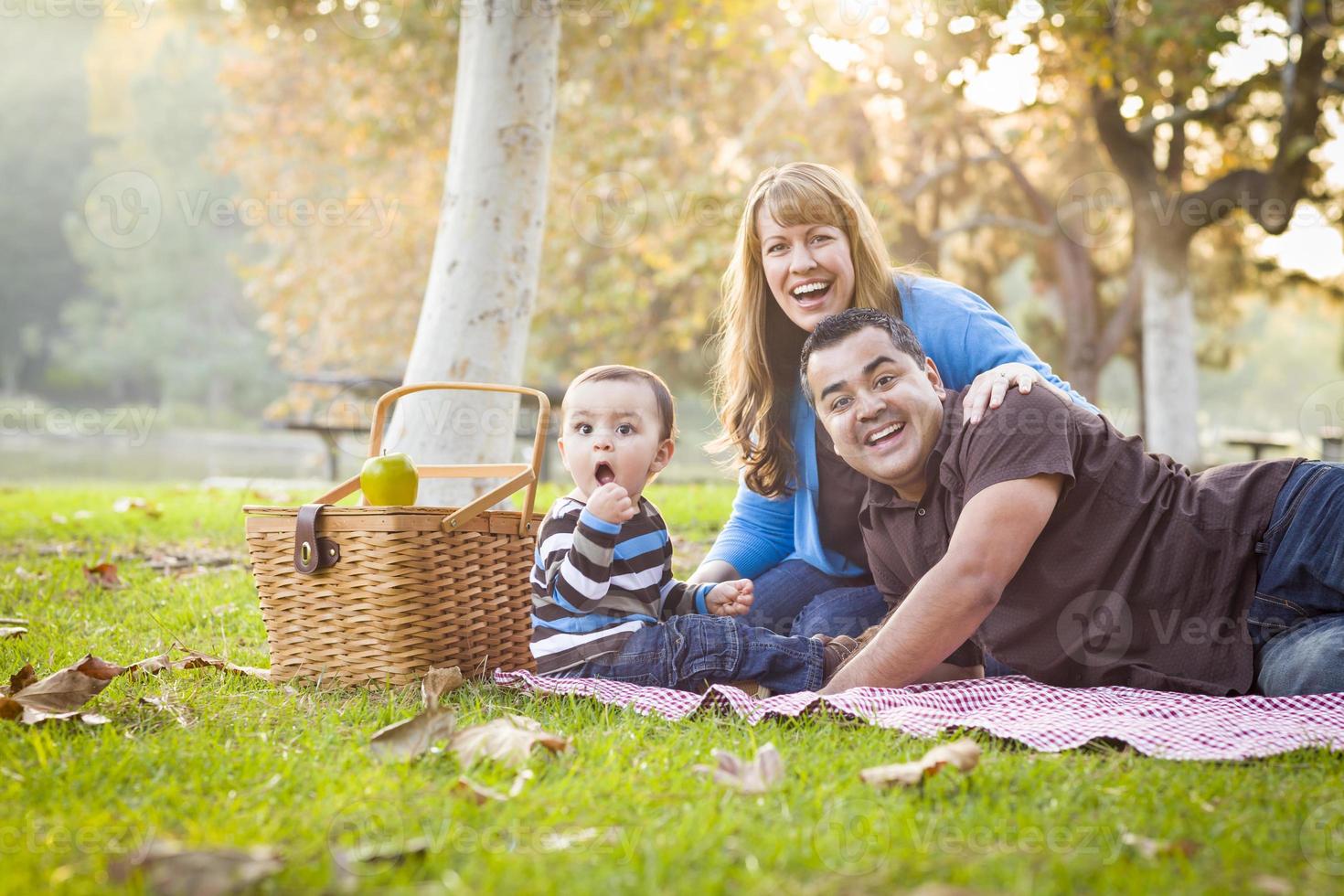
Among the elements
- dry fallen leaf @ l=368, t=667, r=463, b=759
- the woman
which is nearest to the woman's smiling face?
the woman

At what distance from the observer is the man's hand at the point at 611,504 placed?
282cm

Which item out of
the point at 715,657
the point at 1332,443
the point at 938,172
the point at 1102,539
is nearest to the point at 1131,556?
the point at 1102,539

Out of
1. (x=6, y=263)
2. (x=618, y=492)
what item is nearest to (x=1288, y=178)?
(x=618, y=492)

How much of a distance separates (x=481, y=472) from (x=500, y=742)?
4.26 ft

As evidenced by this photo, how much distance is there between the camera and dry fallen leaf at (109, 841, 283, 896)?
1441mm

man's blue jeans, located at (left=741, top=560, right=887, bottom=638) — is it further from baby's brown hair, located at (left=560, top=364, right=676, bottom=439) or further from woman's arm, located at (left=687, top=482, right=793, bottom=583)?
baby's brown hair, located at (left=560, top=364, right=676, bottom=439)

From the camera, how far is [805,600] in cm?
374

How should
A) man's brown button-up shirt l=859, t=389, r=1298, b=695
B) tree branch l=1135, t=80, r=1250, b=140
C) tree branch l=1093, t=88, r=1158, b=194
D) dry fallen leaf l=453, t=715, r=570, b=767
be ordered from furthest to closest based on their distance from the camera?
tree branch l=1093, t=88, r=1158, b=194 < tree branch l=1135, t=80, r=1250, b=140 < man's brown button-up shirt l=859, t=389, r=1298, b=695 < dry fallen leaf l=453, t=715, r=570, b=767

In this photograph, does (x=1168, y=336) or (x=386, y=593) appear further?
(x=1168, y=336)

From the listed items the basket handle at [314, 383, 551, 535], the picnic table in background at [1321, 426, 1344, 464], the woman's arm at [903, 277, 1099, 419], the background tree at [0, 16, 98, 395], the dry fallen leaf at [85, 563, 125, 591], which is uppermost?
the background tree at [0, 16, 98, 395]

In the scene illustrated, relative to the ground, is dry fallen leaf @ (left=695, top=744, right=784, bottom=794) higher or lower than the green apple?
lower

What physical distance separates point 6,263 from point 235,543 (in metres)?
47.9

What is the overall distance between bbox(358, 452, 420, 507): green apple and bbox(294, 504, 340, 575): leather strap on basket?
0.52ft

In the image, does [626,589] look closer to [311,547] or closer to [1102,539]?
[311,547]
